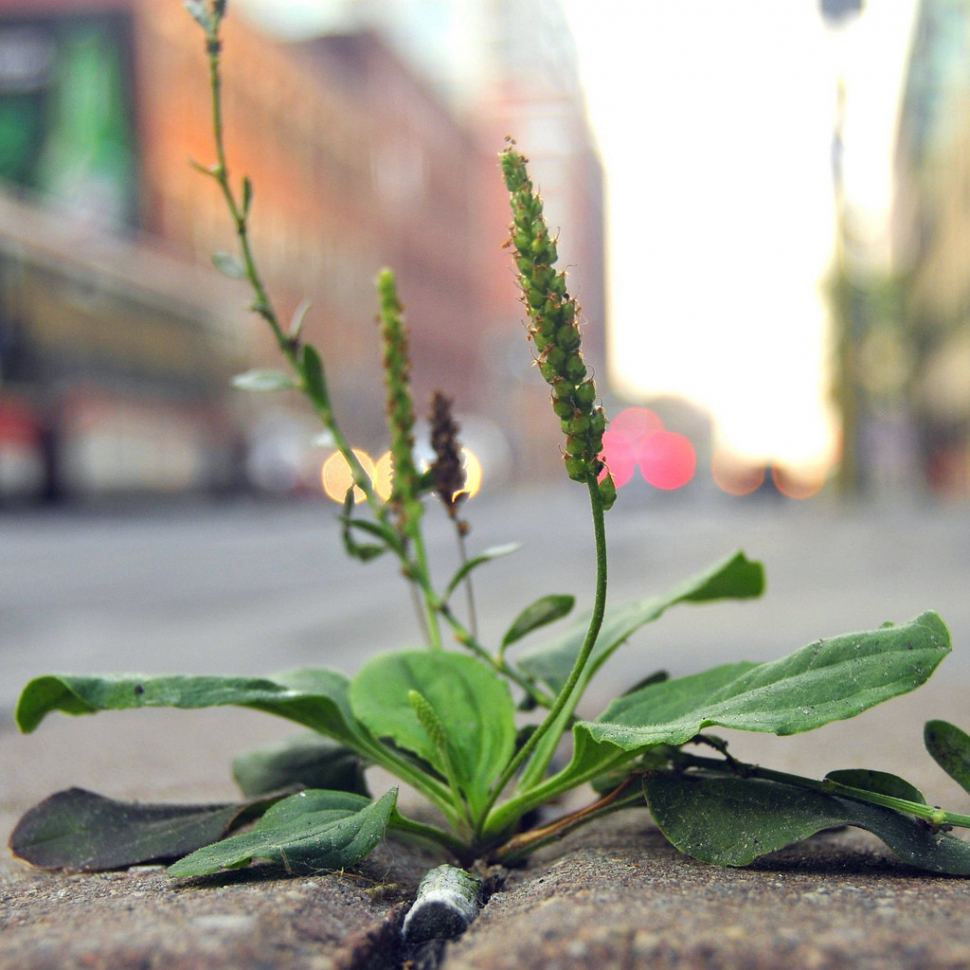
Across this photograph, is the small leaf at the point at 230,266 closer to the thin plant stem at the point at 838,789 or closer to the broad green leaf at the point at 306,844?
the broad green leaf at the point at 306,844

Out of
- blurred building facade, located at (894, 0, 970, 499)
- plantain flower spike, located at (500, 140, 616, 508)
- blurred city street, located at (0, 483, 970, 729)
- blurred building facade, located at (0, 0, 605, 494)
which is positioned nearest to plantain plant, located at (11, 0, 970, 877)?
plantain flower spike, located at (500, 140, 616, 508)

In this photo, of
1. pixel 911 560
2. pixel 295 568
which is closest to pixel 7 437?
pixel 295 568

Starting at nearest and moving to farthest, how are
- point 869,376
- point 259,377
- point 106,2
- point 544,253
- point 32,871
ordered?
1. point 544,253
2. point 32,871
3. point 259,377
4. point 869,376
5. point 106,2

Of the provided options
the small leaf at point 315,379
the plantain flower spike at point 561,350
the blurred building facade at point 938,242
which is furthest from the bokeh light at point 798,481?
the plantain flower spike at point 561,350

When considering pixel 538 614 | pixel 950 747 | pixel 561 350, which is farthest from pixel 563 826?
pixel 561 350

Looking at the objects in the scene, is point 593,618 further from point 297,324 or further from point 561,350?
point 297,324

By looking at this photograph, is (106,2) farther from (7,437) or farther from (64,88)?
(7,437)
